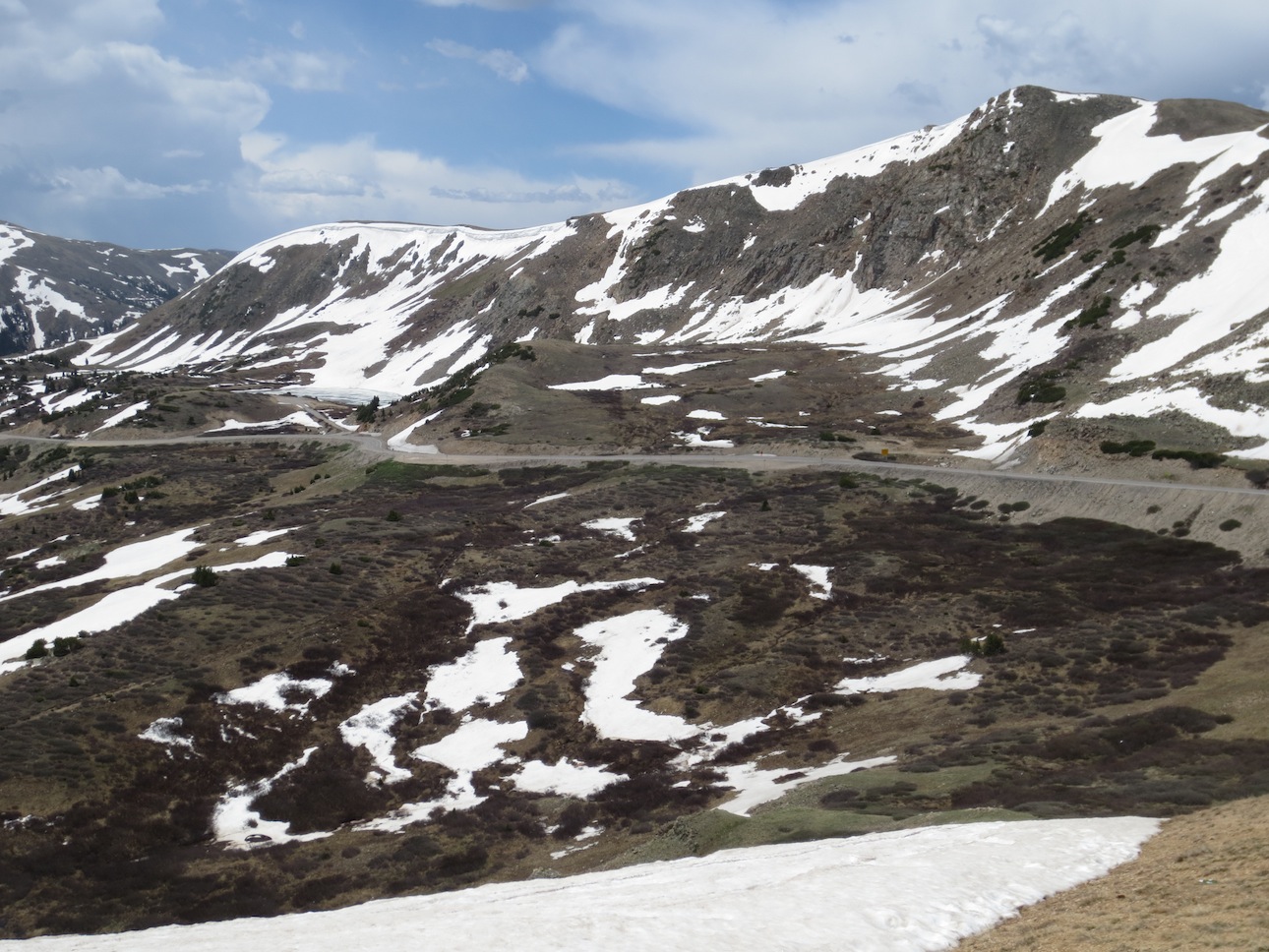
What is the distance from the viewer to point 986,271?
400 feet

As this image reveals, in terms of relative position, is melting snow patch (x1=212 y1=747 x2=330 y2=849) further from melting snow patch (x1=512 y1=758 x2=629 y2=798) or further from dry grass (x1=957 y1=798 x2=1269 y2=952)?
dry grass (x1=957 y1=798 x2=1269 y2=952)

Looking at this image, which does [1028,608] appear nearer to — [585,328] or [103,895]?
[103,895]

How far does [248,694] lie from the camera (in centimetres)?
3747

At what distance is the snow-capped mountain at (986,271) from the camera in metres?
76.4

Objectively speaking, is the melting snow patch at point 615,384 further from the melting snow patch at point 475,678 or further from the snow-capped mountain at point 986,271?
the melting snow patch at point 475,678

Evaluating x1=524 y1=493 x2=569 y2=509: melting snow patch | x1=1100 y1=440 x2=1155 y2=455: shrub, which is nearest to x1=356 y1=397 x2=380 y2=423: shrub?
x1=524 y1=493 x2=569 y2=509: melting snow patch

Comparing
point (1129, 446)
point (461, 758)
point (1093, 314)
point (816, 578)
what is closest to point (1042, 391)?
point (1093, 314)

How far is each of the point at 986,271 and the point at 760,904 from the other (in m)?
120

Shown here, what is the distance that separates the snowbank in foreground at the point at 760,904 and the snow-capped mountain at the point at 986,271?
160 feet

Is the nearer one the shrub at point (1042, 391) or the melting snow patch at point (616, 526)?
the melting snow patch at point (616, 526)

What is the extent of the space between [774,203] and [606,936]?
178m

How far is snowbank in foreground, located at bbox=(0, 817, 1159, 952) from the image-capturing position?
15.9 m

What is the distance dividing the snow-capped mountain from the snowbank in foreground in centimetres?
4880

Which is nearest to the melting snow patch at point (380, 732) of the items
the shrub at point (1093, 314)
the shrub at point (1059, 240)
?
the shrub at point (1093, 314)
